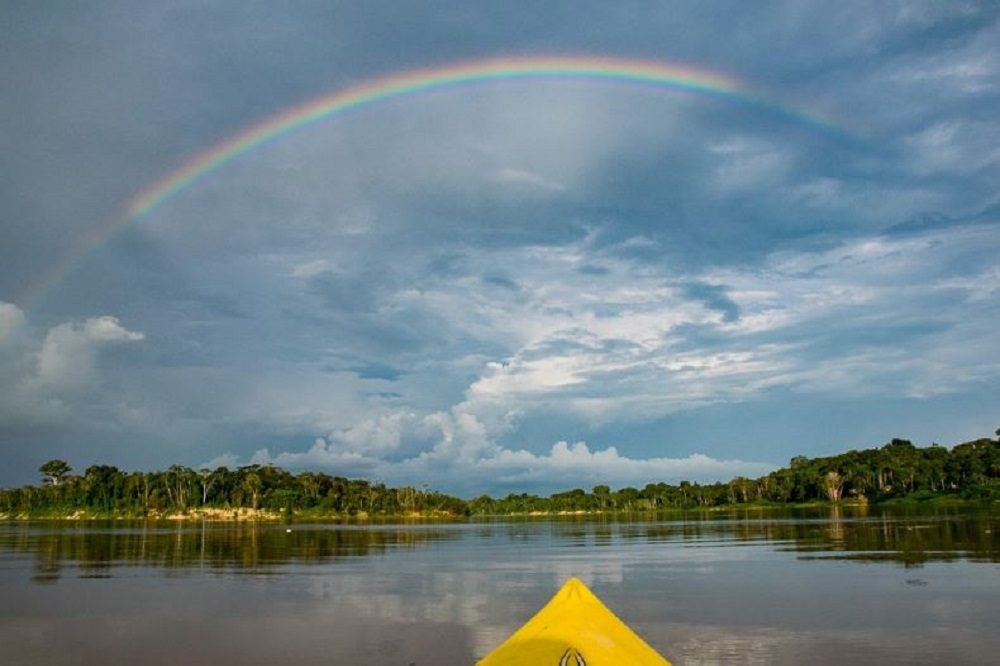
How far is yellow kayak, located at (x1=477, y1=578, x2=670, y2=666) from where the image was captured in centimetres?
998

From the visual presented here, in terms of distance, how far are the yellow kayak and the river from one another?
1129cm

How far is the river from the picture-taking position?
2270 cm

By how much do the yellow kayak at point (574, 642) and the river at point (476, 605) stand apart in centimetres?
1129

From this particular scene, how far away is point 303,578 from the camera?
43875mm

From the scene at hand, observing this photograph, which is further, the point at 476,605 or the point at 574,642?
the point at 476,605

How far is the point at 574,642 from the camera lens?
10133mm

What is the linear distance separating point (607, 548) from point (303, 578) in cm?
3258

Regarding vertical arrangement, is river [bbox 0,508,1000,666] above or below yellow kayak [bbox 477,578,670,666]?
below

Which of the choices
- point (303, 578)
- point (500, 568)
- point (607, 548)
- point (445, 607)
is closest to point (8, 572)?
point (303, 578)

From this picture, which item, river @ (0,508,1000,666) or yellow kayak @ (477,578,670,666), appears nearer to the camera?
yellow kayak @ (477,578,670,666)

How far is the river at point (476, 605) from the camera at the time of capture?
22703 millimetres

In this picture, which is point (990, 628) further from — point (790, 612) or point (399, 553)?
point (399, 553)

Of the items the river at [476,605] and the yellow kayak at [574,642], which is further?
the river at [476,605]

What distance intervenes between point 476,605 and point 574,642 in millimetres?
22608
